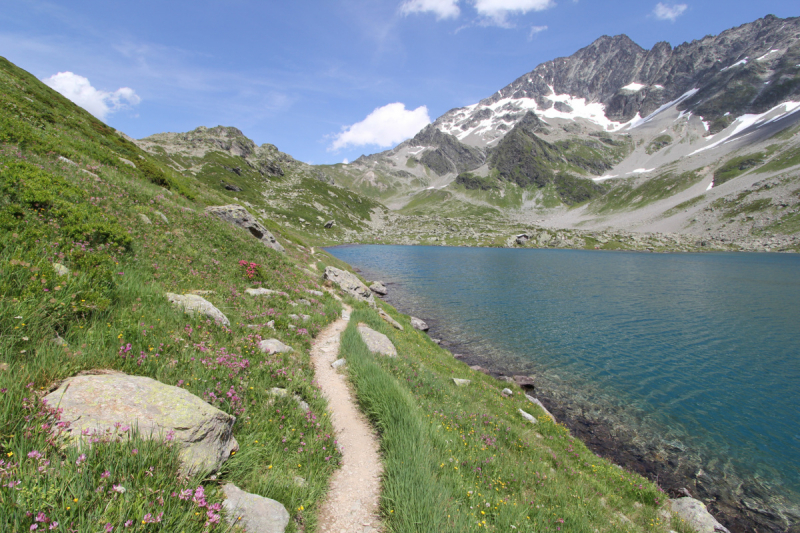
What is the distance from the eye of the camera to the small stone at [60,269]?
7075 mm

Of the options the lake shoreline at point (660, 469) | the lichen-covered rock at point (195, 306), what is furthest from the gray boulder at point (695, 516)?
the lichen-covered rock at point (195, 306)

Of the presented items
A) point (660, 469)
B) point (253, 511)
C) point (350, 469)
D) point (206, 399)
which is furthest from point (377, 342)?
point (660, 469)

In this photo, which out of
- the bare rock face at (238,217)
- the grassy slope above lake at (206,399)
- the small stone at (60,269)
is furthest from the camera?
the bare rock face at (238,217)

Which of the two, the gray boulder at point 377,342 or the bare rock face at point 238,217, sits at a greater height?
the bare rock face at point 238,217

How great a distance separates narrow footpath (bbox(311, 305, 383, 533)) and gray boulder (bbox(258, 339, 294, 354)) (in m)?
1.29

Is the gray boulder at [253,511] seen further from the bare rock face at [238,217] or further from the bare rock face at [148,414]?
the bare rock face at [238,217]

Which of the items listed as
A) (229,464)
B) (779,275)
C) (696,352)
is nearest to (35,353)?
(229,464)

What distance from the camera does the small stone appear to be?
279 inches

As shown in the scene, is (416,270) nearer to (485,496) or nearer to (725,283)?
(725,283)

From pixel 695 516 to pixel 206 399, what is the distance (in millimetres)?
15874

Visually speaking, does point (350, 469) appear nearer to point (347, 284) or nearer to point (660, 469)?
point (660, 469)

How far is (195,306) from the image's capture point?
31.1ft

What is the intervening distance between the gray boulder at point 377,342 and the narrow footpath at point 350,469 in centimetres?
330

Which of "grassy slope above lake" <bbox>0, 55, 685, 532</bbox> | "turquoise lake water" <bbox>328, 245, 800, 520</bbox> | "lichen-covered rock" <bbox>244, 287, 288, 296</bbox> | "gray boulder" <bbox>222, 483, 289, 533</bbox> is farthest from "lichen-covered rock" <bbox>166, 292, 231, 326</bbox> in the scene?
"turquoise lake water" <bbox>328, 245, 800, 520</bbox>
